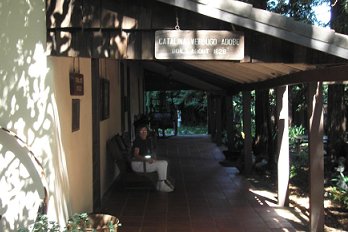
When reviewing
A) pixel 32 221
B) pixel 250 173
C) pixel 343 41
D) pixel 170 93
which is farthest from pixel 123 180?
pixel 170 93

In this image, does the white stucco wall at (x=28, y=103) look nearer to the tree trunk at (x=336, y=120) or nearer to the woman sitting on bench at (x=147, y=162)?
the woman sitting on bench at (x=147, y=162)

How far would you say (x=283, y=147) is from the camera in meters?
7.55

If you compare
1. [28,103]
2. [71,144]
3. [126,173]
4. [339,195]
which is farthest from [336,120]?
[28,103]

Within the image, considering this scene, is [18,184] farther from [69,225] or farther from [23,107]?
[23,107]

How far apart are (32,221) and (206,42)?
2429 mm

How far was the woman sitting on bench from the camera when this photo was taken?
8.42m

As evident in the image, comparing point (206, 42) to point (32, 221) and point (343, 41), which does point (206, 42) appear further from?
point (32, 221)

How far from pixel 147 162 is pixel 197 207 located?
4.54 feet

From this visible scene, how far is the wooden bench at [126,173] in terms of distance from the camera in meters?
8.55

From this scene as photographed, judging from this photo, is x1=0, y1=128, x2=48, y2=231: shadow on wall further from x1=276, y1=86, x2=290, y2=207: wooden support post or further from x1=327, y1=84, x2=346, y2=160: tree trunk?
x1=327, y1=84, x2=346, y2=160: tree trunk

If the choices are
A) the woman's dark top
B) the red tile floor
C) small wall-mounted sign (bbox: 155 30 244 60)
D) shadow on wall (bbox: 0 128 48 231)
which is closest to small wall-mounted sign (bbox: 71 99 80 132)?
shadow on wall (bbox: 0 128 48 231)

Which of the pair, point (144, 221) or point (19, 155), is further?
point (144, 221)

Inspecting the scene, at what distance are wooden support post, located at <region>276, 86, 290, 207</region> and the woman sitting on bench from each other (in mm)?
2027

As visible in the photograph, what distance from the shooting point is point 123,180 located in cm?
902
